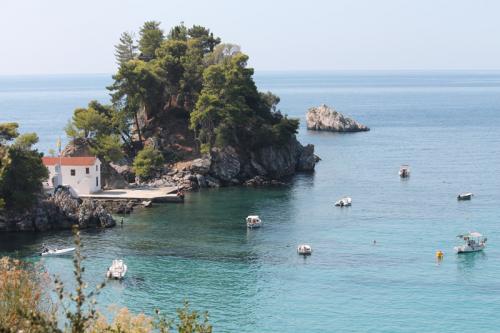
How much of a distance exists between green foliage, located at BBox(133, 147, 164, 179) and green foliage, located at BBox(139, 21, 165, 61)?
3420cm

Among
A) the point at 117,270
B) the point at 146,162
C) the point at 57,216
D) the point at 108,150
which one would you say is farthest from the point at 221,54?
the point at 117,270

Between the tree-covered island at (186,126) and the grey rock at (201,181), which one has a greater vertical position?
the tree-covered island at (186,126)

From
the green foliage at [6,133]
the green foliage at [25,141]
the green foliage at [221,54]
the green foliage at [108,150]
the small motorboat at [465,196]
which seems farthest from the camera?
the green foliage at [221,54]

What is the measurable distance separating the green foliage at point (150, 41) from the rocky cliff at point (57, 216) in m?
60.3

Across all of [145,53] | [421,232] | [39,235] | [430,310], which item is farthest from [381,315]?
[145,53]

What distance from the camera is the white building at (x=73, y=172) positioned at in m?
105

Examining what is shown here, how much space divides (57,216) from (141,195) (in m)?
18.7

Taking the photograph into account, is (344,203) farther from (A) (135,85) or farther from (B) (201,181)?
(A) (135,85)

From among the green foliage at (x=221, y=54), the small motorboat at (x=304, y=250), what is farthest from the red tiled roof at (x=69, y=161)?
the green foliage at (x=221, y=54)

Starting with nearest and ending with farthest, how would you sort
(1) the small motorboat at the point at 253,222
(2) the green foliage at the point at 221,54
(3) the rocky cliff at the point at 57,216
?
1. (3) the rocky cliff at the point at 57,216
2. (1) the small motorboat at the point at 253,222
3. (2) the green foliage at the point at 221,54

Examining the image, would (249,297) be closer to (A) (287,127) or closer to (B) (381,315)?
(B) (381,315)

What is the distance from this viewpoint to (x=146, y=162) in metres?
119

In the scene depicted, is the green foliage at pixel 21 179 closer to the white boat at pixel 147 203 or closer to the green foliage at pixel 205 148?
the white boat at pixel 147 203

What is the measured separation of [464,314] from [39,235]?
5228cm
